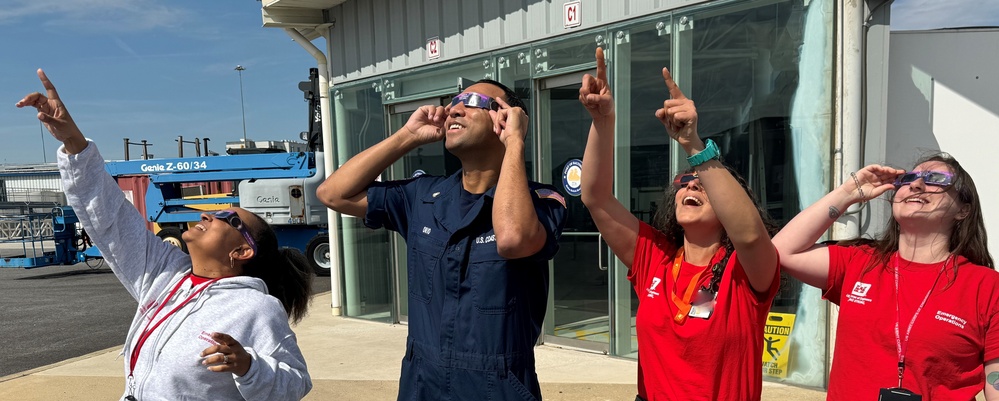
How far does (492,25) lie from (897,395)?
16.5 feet

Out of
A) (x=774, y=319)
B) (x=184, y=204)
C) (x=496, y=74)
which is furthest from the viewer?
(x=184, y=204)

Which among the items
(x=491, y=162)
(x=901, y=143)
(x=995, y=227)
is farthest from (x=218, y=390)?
(x=995, y=227)

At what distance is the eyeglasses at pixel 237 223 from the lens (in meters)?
2.36

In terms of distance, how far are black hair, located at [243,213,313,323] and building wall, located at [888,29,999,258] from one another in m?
3.65

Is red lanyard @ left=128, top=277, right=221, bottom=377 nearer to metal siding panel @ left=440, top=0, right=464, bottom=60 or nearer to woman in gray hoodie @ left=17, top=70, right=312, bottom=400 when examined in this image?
woman in gray hoodie @ left=17, top=70, right=312, bottom=400

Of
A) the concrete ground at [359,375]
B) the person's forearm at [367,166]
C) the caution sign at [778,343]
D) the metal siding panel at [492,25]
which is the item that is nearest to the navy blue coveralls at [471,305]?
the person's forearm at [367,166]

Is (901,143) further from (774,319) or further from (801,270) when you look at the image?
(801,270)

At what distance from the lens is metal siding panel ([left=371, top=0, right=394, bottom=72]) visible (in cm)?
725

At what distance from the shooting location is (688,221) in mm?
2227

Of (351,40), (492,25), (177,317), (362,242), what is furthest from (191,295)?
(351,40)

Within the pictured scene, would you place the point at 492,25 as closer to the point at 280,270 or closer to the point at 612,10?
the point at 612,10

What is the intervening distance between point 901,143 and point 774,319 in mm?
1437

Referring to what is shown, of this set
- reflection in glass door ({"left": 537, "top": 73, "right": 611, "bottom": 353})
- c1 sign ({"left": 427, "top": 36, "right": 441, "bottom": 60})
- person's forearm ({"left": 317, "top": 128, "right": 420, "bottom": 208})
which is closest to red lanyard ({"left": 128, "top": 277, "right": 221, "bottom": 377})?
person's forearm ({"left": 317, "top": 128, "right": 420, "bottom": 208})

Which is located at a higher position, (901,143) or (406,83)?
(406,83)
